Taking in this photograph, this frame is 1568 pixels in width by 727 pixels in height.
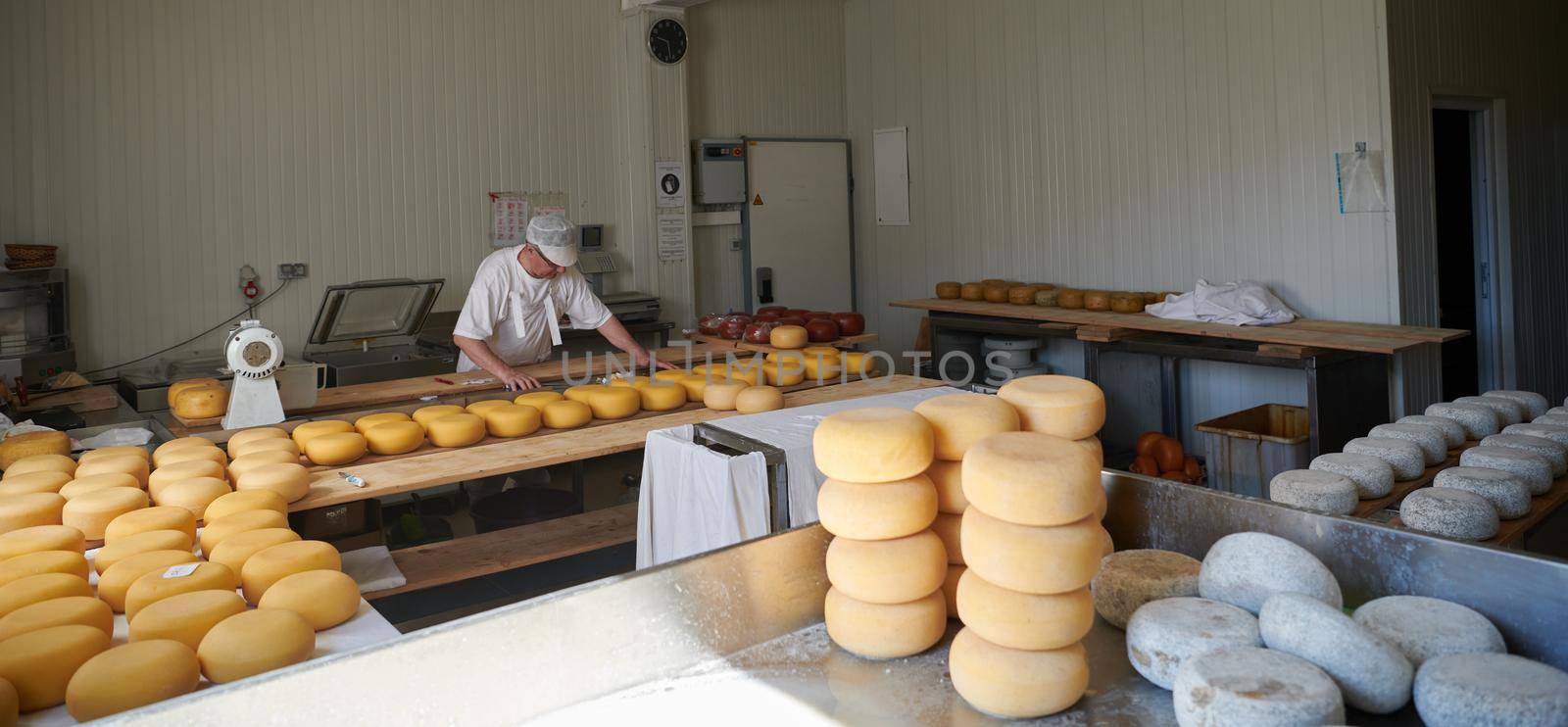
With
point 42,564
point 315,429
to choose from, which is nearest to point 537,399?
point 315,429

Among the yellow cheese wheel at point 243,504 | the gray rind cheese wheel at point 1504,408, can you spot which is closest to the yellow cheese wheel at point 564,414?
the yellow cheese wheel at point 243,504

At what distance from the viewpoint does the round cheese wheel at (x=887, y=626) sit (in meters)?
1.49

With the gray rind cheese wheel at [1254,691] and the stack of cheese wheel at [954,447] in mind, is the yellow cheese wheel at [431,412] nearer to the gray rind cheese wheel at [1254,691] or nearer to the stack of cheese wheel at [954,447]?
the stack of cheese wheel at [954,447]

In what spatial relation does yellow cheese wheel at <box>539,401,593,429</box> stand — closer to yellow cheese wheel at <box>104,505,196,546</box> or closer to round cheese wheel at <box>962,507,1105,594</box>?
yellow cheese wheel at <box>104,505,196,546</box>

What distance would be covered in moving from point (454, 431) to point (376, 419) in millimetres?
285

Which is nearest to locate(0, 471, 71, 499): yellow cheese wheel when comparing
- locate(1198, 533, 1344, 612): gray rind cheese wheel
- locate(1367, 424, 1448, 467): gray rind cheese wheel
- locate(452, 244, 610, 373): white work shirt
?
locate(452, 244, 610, 373): white work shirt

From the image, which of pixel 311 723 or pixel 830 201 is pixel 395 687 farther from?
pixel 830 201

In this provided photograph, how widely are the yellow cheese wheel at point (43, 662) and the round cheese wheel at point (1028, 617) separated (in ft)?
4.71

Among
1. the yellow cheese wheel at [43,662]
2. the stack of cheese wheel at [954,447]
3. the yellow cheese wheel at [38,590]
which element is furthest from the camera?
the yellow cheese wheel at [38,590]

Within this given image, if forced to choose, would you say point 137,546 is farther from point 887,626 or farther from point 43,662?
point 887,626

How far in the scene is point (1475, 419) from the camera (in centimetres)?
337

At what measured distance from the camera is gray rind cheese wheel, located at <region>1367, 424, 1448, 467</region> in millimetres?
3131

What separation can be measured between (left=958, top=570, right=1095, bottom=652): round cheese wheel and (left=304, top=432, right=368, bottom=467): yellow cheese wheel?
2.49 m

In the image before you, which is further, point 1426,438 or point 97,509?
point 1426,438
